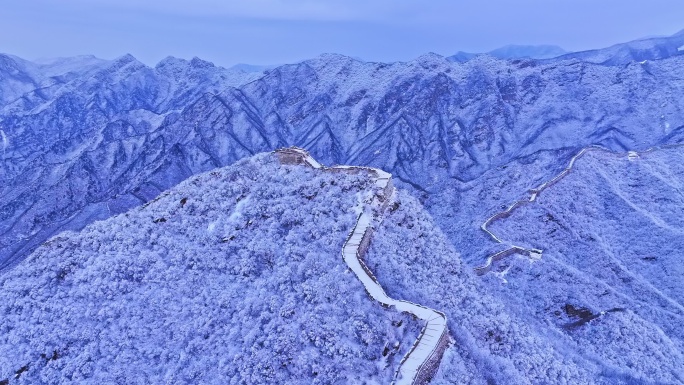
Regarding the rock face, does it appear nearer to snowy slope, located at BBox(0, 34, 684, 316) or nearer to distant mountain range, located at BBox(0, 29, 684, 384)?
snowy slope, located at BBox(0, 34, 684, 316)

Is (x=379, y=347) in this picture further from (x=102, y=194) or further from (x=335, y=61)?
(x=335, y=61)

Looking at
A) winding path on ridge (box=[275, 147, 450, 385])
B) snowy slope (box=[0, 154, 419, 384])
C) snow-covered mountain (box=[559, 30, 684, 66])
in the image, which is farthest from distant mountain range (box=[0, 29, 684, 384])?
snowy slope (box=[0, 154, 419, 384])

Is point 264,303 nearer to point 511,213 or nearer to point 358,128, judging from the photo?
point 511,213

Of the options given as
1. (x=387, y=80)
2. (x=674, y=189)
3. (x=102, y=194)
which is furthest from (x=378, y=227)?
(x=387, y=80)

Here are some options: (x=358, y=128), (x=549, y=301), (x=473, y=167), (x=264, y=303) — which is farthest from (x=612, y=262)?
(x=358, y=128)

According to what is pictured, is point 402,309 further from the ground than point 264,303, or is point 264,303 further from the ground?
point 264,303
